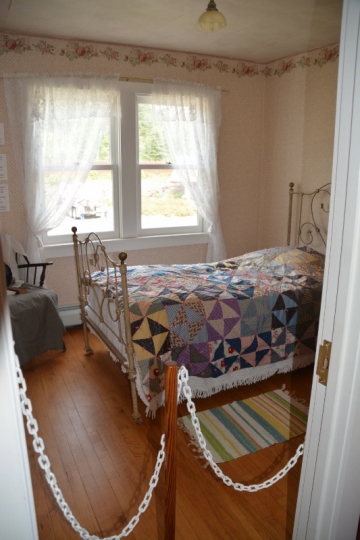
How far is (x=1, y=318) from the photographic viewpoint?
795 millimetres

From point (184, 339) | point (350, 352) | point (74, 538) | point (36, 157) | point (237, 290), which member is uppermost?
point (36, 157)

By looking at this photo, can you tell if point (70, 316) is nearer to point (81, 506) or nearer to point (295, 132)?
point (81, 506)

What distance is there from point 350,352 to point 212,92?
3658mm

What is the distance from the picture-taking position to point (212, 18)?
2.50 meters

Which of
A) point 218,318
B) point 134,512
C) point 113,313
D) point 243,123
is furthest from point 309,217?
point 134,512

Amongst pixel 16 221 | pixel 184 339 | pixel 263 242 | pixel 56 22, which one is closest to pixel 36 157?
pixel 16 221

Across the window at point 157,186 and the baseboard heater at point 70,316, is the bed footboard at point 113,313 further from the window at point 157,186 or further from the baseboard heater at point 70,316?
the window at point 157,186

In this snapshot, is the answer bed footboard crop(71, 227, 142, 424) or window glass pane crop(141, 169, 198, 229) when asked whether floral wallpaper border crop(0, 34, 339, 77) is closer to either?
window glass pane crop(141, 169, 198, 229)

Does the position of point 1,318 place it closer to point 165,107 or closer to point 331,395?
point 331,395

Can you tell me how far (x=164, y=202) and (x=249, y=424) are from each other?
8.31 feet

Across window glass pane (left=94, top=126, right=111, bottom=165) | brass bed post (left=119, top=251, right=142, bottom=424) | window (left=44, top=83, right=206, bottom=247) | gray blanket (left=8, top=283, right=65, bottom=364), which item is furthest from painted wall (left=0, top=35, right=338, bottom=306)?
brass bed post (left=119, top=251, right=142, bottom=424)

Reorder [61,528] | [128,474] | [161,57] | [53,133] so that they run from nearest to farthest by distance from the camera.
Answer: [61,528] < [128,474] < [53,133] < [161,57]

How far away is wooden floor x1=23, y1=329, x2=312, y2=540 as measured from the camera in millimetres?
1819

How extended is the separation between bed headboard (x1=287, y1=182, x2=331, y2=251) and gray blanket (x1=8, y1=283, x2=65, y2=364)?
2.45 meters
